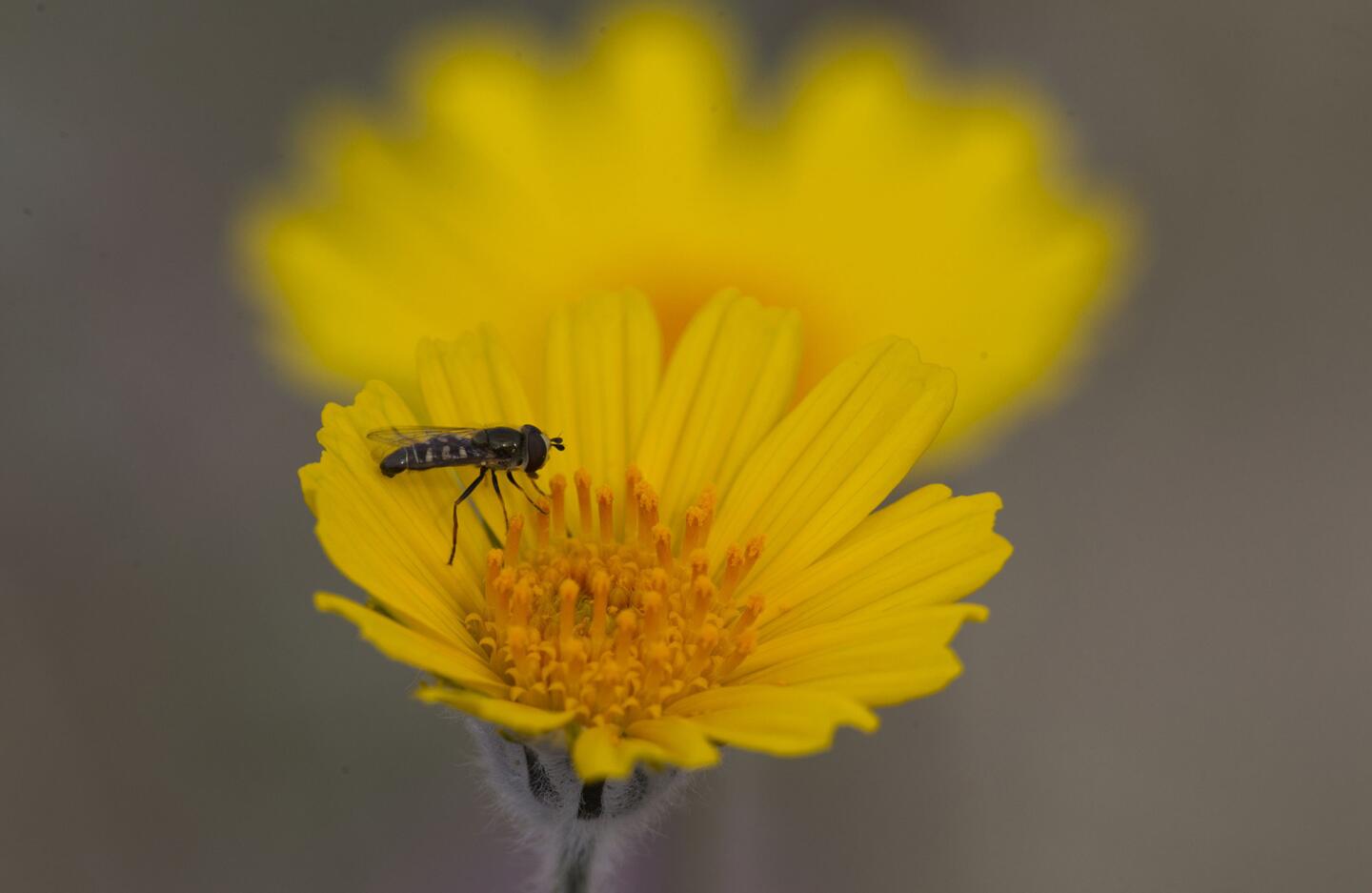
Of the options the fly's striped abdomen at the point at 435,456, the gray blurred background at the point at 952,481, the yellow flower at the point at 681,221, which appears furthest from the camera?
the gray blurred background at the point at 952,481

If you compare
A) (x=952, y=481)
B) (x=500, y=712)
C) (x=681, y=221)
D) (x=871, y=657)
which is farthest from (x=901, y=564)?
(x=952, y=481)

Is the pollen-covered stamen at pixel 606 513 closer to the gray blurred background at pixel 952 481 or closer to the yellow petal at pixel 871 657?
the yellow petal at pixel 871 657

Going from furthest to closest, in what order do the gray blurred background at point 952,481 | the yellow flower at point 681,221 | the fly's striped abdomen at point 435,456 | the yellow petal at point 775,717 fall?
the gray blurred background at point 952,481, the yellow flower at point 681,221, the fly's striped abdomen at point 435,456, the yellow petal at point 775,717

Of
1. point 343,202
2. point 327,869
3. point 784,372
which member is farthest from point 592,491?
point 327,869

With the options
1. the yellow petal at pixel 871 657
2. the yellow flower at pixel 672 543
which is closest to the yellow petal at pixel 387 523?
the yellow flower at pixel 672 543

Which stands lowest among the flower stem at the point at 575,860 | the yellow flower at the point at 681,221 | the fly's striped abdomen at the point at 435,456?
the flower stem at the point at 575,860

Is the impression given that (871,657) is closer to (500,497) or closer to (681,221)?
(500,497)

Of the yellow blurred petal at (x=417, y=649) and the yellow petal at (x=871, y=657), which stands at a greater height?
the yellow blurred petal at (x=417, y=649)
